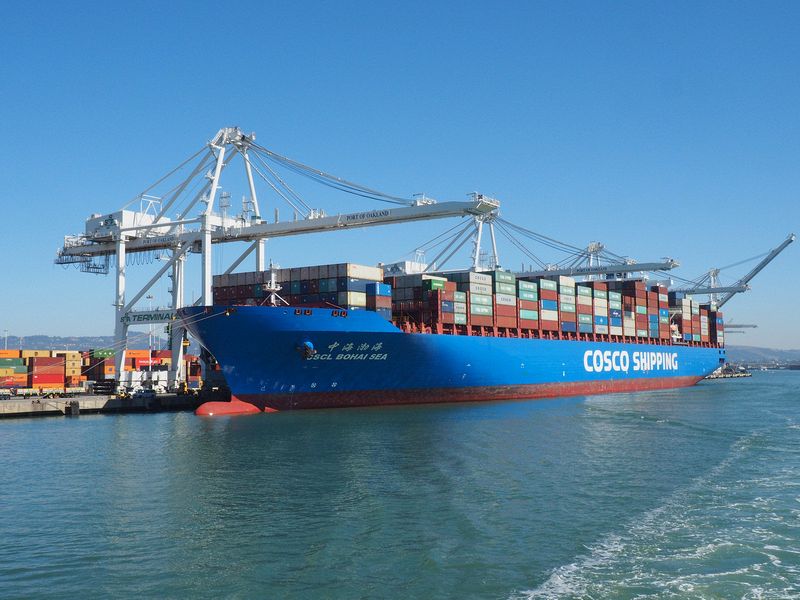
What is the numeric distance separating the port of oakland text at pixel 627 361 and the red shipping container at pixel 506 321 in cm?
899

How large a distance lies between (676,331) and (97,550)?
62523 mm

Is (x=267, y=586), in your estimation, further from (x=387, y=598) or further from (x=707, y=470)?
(x=707, y=470)

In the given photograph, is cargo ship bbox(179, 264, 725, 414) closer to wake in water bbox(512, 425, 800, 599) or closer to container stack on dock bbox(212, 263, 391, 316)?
container stack on dock bbox(212, 263, 391, 316)

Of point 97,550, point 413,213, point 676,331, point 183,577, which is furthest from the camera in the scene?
point 676,331

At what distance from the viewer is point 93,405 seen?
4166cm

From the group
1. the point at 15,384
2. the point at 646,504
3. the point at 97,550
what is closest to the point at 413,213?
the point at 646,504

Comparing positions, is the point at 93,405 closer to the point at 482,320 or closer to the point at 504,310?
the point at 482,320

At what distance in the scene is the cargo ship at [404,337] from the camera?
1380 inches

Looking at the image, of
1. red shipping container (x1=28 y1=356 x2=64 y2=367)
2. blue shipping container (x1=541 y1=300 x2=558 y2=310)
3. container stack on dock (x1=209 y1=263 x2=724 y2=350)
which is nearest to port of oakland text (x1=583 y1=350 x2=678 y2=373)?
container stack on dock (x1=209 y1=263 x2=724 y2=350)

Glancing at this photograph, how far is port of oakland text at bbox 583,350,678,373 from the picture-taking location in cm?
5344

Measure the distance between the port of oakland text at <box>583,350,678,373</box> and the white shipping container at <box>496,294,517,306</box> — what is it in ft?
30.5

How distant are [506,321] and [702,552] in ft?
106

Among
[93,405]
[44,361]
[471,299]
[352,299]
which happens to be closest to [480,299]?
[471,299]

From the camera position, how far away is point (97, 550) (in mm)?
13570
